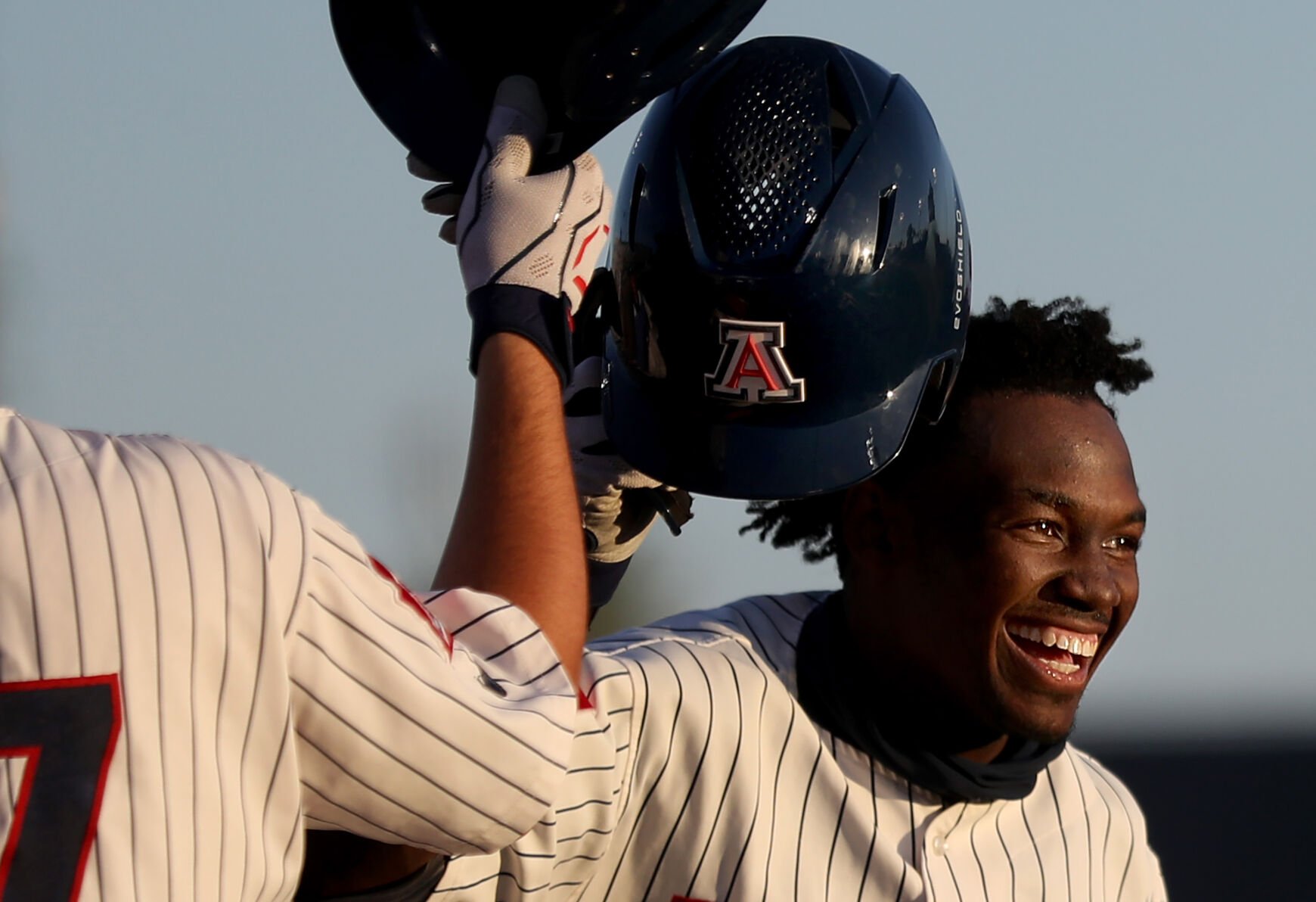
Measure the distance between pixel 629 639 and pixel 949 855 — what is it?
654 mm

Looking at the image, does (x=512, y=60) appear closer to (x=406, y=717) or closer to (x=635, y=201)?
(x=635, y=201)

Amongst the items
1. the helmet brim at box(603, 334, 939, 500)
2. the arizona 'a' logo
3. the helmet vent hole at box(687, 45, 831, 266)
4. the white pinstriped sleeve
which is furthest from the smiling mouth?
the white pinstriped sleeve

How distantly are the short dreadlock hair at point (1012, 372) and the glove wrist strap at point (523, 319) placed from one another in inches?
39.5

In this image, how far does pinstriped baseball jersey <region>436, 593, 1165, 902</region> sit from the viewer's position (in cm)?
273

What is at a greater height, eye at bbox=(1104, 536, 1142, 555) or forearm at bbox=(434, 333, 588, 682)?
forearm at bbox=(434, 333, 588, 682)

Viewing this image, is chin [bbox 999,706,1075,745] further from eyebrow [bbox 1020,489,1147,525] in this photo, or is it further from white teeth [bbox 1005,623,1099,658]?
eyebrow [bbox 1020,489,1147,525]

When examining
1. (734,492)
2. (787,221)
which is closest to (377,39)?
(787,221)

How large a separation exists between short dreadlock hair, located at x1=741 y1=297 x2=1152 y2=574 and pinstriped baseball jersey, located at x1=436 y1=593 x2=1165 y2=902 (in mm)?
286

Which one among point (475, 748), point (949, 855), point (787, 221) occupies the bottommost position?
point (949, 855)

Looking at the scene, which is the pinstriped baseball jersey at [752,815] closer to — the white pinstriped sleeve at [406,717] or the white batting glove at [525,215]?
the white pinstriped sleeve at [406,717]

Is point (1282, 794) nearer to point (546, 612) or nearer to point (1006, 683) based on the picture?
point (1006, 683)

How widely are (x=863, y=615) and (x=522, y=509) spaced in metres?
1.16

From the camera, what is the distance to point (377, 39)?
2770mm

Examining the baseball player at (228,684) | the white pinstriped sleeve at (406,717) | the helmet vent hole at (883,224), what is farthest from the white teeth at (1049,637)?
the white pinstriped sleeve at (406,717)
